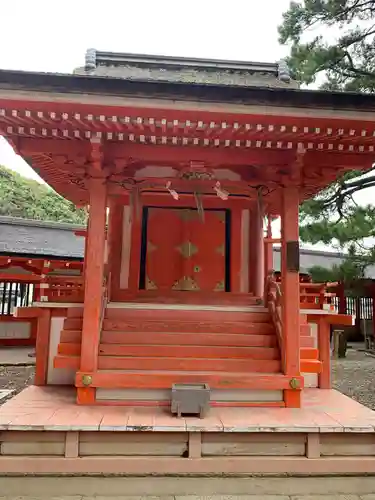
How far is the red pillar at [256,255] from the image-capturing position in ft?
29.9

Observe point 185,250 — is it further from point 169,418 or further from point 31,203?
point 31,203

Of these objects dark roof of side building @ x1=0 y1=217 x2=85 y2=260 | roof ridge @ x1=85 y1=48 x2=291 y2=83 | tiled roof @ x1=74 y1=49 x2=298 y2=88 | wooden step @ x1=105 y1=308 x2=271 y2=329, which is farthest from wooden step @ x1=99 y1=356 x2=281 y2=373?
dark roof of side building @ x1=0 y1=217 x2=85 y2=260

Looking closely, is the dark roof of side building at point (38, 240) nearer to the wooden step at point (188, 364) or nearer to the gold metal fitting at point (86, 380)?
the wooden step at point (188, 364)

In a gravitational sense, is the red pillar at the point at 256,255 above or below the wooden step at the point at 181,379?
above

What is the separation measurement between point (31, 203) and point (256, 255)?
144 feet

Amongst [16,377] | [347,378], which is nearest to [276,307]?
[347,378]

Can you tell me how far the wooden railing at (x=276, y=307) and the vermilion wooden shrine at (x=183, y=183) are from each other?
0.09ft

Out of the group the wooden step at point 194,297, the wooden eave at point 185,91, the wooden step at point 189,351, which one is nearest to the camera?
the wooden eave at point 185,91

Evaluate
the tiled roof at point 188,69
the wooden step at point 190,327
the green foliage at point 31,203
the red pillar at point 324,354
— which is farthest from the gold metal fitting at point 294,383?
the green foliage at point 31,203

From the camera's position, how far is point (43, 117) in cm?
541

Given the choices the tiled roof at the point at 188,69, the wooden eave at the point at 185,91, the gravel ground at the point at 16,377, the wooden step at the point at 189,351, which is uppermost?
the tiled roof at the point at 188,69

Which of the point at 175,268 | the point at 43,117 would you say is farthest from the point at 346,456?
the point at 43,117

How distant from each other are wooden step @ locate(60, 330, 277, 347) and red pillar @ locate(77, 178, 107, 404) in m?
0.44

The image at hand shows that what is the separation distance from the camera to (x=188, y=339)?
6617 mm
